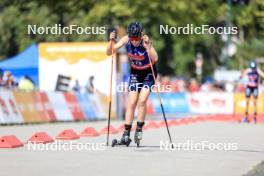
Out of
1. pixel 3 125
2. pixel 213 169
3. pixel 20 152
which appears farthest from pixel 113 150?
pixel 3 125

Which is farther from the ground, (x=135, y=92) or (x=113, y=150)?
(x=135, y=92)

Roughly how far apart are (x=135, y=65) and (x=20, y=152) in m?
2.53

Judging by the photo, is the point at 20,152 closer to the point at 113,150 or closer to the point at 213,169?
the point at 113,150

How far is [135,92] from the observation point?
12.1 metres
